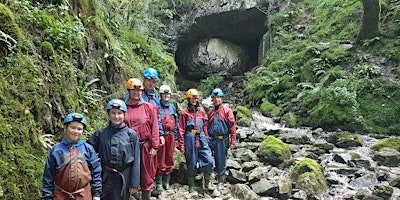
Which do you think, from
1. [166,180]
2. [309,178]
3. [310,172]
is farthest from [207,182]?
[310,172]

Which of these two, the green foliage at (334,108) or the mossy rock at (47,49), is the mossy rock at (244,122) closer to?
the green foliage at (334,108)

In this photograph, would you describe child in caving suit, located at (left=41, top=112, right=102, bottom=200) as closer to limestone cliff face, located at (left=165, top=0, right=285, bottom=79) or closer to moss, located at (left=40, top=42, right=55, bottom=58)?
moss, located at (left=40, top=42, right=55, bottom=58)

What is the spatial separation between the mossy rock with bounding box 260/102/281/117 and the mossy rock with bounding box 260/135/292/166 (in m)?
5.61

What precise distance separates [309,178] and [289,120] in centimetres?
615

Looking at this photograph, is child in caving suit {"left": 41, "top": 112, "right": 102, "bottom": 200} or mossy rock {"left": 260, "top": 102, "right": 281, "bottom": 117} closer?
child in caving suit {"left": 41, "top": 112, "right": 102, "bottom": 200}

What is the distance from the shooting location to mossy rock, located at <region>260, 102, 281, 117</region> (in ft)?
45.1

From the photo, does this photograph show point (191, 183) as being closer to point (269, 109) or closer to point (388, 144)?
point (388, 144)

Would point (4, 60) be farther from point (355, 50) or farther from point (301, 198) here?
point (355, 50)

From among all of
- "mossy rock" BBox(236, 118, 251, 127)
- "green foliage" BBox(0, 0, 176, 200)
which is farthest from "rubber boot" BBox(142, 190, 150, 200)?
"mossy rock" BBox(236, 118, 251, 127)

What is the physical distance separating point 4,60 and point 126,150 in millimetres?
1736

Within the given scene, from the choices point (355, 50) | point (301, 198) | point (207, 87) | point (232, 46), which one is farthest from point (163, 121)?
point (232, 46)

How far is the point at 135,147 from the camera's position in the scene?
145 inches

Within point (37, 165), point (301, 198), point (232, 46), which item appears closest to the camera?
point (37, 165)

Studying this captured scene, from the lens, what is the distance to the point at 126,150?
358cm
